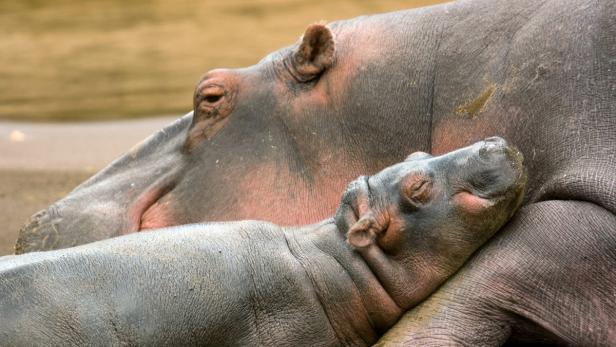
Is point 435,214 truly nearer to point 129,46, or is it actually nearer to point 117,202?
point 117,202

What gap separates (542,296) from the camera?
3686 mm

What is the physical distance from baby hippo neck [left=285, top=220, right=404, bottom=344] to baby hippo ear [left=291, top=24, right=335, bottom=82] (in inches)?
35.4

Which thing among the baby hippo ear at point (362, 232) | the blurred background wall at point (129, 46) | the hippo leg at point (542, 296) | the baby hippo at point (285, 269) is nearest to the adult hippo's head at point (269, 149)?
the baby hippo at point (285, 269)

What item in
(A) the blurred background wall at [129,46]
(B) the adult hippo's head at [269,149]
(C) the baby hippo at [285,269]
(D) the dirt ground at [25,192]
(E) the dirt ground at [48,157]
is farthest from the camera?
(A) the blurred background wall at [129,46]

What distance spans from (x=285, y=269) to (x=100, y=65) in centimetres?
676

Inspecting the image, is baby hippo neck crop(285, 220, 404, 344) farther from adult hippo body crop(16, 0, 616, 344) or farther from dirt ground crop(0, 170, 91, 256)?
dirt ground crop(0, 170, 91, 256)

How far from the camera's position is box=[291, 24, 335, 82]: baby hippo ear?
4.62 m

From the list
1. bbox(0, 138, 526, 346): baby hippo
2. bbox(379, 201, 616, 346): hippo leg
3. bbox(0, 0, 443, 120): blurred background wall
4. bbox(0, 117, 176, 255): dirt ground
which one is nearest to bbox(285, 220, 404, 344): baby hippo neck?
bbox(0, 138, 526, 346): baby hippo

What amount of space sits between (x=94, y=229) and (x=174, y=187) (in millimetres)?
329

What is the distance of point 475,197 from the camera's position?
381 cm

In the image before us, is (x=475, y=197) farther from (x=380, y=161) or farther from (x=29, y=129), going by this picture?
(x=29, y=129)

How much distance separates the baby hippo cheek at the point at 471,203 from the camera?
379 centimetres

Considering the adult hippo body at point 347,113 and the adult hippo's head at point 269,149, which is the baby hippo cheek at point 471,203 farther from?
the adult hippo's head at point 269,149

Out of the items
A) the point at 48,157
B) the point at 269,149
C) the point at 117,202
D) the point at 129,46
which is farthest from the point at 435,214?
the point at 129,46
